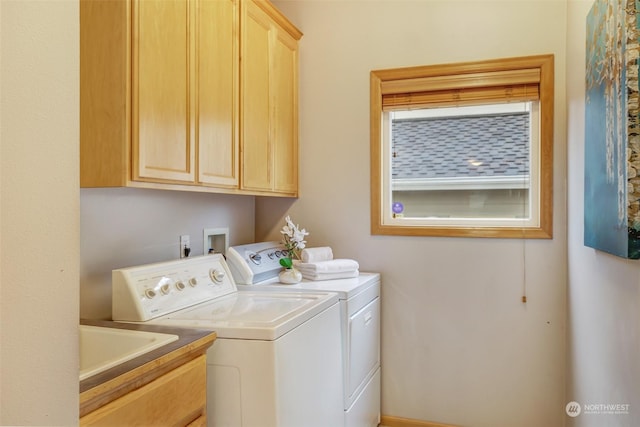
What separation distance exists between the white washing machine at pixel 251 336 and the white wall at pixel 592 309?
98cm

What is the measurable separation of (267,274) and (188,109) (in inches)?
39.1

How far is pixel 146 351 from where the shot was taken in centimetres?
117

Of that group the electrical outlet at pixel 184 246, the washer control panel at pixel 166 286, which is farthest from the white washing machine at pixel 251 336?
the electrical outlet at pixel 184 246

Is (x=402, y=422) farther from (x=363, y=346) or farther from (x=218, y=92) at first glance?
(x=218, y=92)

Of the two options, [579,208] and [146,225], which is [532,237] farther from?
[146,225]

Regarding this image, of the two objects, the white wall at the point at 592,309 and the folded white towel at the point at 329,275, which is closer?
the white wall at the point at 592,309

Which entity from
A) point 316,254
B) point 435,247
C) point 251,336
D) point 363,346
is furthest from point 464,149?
point 251,336

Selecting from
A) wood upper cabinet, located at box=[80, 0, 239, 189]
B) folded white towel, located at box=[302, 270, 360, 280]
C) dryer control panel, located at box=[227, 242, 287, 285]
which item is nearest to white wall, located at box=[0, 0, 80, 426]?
wood upper cabinet, located at box=[80, 0, 239, 189]

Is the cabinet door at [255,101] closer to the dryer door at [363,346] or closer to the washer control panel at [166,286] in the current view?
the washer control panel at [166,286]

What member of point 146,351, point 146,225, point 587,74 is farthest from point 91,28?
point 587,74

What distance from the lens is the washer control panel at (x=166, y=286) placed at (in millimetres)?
1576

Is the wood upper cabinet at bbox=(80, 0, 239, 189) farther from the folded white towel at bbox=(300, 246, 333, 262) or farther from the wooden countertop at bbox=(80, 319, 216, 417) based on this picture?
the folded white towel at bbox=(300, 246, 333, 262)
